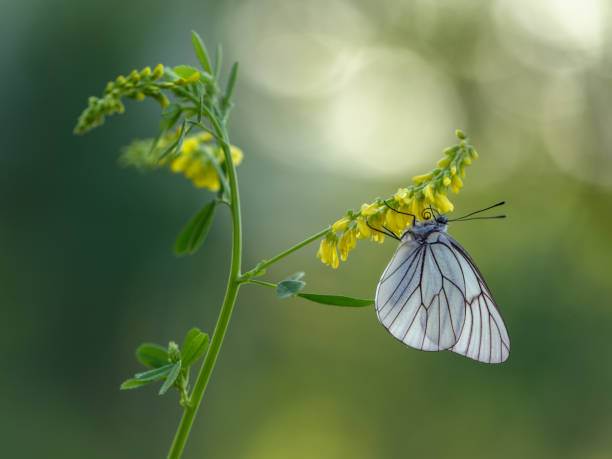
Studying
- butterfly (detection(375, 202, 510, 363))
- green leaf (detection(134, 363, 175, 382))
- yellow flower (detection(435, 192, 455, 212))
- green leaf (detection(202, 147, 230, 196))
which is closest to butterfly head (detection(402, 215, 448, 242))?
butterfly (detection(375, 202, 510, 363))

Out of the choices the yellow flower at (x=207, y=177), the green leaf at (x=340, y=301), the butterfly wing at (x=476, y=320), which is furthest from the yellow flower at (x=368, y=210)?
the yellow flower at (x=207, y=177)

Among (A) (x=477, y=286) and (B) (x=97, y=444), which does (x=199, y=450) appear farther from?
(A) (x=477, y=286)

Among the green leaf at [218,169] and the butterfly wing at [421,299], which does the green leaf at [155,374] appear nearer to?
the green leaf at [218,169]

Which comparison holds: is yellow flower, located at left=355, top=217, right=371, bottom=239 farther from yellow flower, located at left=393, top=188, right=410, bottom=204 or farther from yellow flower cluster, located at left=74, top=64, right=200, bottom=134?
yellow flower cluster, located at left=74, top=64, right=200, bottom=134

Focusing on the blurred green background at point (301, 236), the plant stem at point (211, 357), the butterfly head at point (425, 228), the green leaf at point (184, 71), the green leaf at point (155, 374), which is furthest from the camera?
the blurred green background at point (301, 236)

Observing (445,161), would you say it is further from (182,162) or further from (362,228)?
(182,162)

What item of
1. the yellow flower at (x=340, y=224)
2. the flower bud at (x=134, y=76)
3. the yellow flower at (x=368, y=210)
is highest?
the flower bud at (x=134, y=76)

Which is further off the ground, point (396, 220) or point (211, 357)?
point (396, 220)

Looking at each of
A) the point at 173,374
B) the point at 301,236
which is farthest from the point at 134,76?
the point at 301,236
